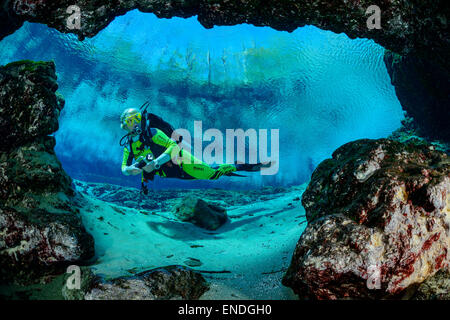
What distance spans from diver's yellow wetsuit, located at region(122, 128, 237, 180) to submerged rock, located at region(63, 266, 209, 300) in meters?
3.97

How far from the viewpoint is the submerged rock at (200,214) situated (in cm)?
638

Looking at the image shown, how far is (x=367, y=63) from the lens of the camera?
13.6 m

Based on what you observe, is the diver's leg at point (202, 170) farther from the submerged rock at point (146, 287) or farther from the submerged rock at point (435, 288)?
the submerged rock at point (435, 288)

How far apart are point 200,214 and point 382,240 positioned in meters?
5.00

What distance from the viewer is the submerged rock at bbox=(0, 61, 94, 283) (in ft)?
9.48

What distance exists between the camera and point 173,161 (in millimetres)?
7086

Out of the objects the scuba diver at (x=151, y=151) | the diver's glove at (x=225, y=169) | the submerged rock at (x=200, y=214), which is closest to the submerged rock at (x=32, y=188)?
the scuba diver at (x=151, y=151)

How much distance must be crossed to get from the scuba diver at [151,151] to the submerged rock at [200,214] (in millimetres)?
1091

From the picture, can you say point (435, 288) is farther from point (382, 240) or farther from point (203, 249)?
point (203, 249)

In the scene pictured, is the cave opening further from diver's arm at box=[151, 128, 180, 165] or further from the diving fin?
diver's arm at box=[151, 128, 180, 165]

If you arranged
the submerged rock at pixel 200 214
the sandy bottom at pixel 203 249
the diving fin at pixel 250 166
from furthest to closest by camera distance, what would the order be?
the diving fin at pixel 250 166
the submerged rock at pixel 200 214
the sandy bottom at pixel 203 249

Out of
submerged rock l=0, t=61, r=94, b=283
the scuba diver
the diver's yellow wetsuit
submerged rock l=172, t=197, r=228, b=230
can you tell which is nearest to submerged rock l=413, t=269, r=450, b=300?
submerged rock l=0, t=61, r=94, b=283

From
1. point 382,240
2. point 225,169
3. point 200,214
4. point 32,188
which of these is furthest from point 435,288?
point 225,169
